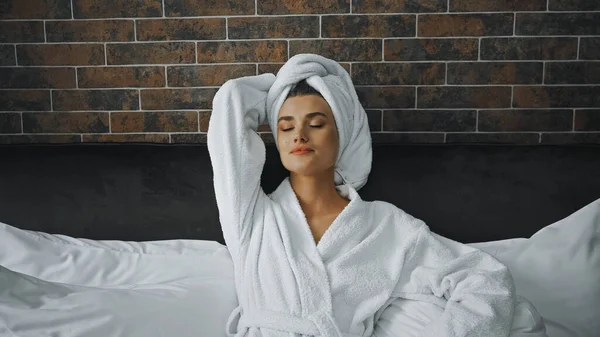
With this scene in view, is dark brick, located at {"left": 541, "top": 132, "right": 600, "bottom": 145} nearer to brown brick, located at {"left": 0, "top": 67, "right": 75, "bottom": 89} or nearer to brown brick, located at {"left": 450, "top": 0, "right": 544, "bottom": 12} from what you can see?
brown brick, located at {"left": 450, "top": 0, "right": 544, "bottom": 12}

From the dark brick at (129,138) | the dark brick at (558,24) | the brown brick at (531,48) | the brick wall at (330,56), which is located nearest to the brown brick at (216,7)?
the brick wall at (330,56)

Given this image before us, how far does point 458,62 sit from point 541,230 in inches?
26.1

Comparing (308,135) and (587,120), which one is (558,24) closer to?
(587,120)

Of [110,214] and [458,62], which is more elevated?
[458,62]

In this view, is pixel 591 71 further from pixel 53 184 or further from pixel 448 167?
pixel 53 184

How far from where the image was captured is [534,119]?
2.12 metres

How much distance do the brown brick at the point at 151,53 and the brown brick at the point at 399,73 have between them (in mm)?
A: 592

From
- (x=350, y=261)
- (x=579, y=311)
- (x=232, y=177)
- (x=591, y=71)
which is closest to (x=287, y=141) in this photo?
(x=232, y=177)

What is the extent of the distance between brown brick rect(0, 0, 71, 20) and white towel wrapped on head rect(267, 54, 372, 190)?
3.00 feet

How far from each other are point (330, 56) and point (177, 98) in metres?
0.56

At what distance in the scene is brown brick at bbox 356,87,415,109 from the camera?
212 cm

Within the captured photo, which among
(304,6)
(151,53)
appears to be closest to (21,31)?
(151,53)

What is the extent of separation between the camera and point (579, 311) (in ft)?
5.28

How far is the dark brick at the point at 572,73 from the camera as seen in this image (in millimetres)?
2078
